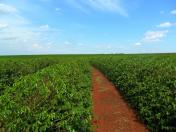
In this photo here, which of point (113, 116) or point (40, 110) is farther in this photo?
point (113, 116)

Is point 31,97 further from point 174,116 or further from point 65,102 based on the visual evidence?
point 174,116

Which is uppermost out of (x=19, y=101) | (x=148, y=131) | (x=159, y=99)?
(x=19, y=101)

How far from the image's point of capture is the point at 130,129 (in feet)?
38.2

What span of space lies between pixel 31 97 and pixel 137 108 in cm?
724

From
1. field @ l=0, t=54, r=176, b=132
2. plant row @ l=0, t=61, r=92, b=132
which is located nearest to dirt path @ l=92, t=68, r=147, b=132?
field @ l=0, t=54, r=176, b=132

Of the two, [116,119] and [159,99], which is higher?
[159,99]

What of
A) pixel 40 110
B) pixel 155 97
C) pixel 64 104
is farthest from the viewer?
pixel 155 97

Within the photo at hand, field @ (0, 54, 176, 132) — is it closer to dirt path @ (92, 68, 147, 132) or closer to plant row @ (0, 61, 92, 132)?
plant row @ (0, 61, 92, 132)

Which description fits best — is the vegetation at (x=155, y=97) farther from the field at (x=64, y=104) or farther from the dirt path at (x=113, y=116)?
the dirt path at (x=113, y=116)

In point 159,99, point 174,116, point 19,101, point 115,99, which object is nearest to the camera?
point 19,101

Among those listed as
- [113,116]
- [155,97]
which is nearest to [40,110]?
[113,116]

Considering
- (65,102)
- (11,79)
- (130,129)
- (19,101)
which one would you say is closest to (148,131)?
(130,129)

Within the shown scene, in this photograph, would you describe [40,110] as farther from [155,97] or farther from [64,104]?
[155,97]

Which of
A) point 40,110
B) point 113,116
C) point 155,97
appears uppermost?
point 40,110
